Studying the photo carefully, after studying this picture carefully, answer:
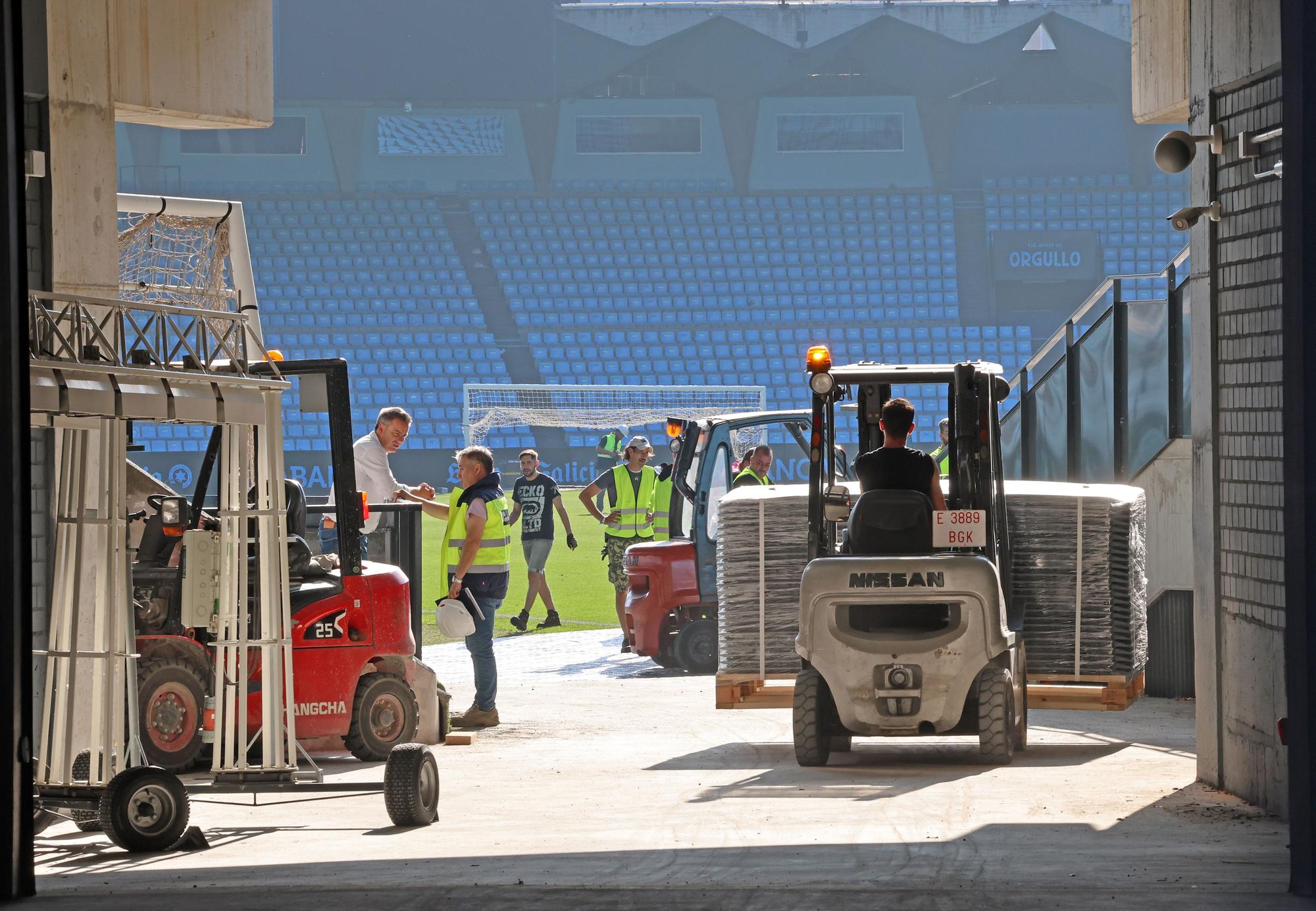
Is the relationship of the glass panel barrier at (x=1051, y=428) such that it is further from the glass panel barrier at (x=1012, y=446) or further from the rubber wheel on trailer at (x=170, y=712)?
the rubber wheel on trailer at (x=170, y=712)

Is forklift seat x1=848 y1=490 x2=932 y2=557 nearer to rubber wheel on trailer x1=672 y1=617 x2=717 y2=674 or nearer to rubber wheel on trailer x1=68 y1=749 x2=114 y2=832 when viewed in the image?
rubber wheel on trailer x1=68 y1=749 x2=114 y2=832

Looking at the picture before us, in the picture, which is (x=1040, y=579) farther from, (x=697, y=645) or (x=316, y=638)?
(x=697, y=645)

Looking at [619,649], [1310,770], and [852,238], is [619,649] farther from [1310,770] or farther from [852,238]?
[852,238]

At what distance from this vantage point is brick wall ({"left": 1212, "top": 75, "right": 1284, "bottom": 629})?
6672 mm

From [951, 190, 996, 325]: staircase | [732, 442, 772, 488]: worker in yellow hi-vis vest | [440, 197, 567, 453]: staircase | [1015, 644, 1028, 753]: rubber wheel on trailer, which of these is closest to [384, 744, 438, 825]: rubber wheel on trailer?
[1015, 644, 1028, 753]: rubber wheel on trailer

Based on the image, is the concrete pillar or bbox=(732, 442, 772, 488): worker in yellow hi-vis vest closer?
the concrete pillar

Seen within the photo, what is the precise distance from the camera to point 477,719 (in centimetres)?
1058

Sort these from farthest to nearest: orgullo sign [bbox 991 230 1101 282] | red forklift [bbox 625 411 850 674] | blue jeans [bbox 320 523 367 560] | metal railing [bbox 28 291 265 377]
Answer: orgullo sign [bbox 991 230 1101 282] < red forklift [bbox 625 411 850 674] < blue jeans [bbox 320 523 367 560] < metal railing [bbox 28 291 265 377]

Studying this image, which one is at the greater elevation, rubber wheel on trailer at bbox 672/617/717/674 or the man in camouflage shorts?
the man in camouflage shorts

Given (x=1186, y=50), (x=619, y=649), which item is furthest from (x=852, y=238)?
(x=1186, y=50)

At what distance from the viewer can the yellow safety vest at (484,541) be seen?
1048cm

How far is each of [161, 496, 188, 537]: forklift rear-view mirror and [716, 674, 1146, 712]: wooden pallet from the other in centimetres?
295

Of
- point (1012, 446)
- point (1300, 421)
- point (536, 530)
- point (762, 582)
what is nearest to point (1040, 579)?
point (762, 582)

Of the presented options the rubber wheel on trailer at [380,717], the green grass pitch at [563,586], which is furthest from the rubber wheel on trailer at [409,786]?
the green grass pitch at [563,586]
